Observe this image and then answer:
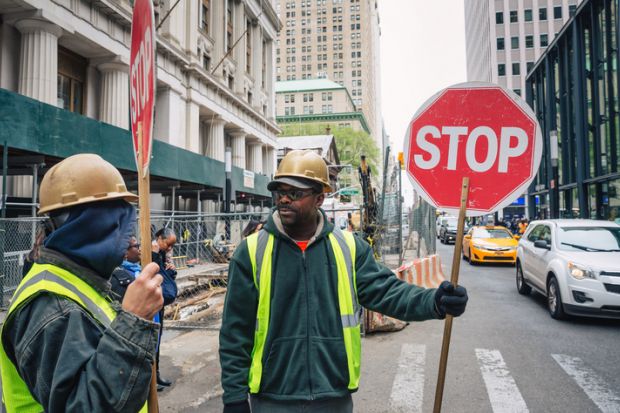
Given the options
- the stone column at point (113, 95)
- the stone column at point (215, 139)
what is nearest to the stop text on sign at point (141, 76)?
the stone column at point (113, 95)

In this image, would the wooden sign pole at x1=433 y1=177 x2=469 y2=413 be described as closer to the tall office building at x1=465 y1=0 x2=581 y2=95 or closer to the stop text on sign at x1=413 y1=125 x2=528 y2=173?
the stop text on sign at x1=413 y1=125 x2=528 y2=173

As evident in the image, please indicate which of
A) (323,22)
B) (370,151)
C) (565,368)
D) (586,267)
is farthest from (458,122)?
(323,22)

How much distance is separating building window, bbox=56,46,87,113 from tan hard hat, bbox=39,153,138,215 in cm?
1629

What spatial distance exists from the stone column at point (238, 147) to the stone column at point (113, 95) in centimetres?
1386

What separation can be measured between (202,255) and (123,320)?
988 centimetres

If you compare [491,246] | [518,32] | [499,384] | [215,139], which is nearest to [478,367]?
[499,384]

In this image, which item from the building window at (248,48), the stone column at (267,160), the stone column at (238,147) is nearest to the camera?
the stone column at (238,147)

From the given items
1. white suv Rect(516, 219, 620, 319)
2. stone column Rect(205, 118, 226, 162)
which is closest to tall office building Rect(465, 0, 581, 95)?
stone column Rect(205, 118, 226, 162)

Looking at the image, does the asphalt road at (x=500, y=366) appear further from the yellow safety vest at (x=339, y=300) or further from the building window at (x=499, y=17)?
the building window at (x=499, y=17)

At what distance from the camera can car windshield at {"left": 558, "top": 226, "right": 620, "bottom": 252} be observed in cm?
795

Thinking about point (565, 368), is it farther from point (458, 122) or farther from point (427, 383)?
point (458, 122)

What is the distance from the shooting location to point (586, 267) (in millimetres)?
7148

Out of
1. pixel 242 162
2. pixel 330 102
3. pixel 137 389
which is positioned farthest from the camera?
pixel 330 102

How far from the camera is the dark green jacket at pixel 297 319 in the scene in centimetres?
218
